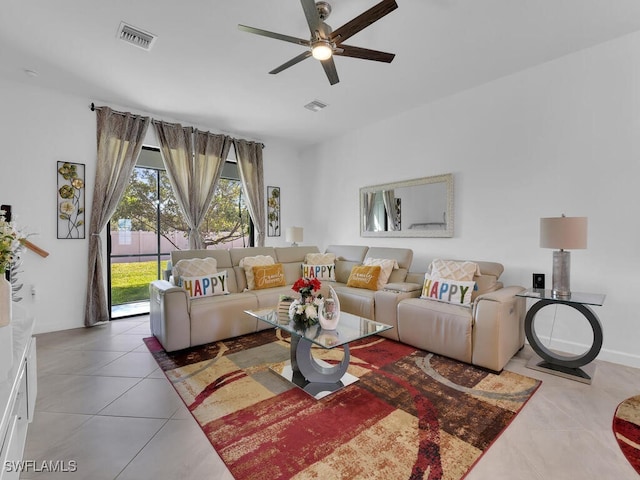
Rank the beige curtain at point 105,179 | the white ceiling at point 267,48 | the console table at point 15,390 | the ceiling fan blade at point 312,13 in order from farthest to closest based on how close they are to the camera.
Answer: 1. the beige curtain at point 105,179
2. the white ceiling at point 267,48
3. the ceiling fan blade at point 312,13
4. the console table at point 15,390

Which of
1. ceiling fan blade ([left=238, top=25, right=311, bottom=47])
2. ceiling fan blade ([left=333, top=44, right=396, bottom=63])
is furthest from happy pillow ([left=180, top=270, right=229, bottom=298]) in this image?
ceiling fan blade ([left=333, top=44, right=396, bottom=63])

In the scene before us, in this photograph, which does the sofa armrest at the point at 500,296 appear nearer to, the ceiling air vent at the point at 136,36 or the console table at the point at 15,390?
the console table at the point at 15,390

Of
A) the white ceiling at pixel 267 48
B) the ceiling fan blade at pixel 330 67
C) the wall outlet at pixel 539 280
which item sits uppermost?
the white ceiling at pixel 267 48

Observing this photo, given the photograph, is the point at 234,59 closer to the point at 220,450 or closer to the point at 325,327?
the point at 325,327

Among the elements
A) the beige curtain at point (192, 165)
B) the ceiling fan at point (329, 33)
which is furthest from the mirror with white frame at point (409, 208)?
the beige curtain at point (192, 165)

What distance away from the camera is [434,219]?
411 cm

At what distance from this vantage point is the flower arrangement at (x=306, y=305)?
2465mm

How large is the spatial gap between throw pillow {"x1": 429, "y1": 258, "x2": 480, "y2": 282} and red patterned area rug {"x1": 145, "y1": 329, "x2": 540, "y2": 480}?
857mm

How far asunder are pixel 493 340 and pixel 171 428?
8.20 ft

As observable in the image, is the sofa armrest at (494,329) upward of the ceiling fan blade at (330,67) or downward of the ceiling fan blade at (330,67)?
downward

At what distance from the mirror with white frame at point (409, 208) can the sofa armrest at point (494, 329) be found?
1392 mm

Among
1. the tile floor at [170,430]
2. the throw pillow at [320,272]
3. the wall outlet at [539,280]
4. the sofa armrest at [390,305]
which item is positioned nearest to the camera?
the tile floor at [170,430]

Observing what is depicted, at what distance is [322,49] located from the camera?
2.26 meters

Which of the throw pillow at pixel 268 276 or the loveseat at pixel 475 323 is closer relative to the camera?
the loveseat at pixel 475 323
